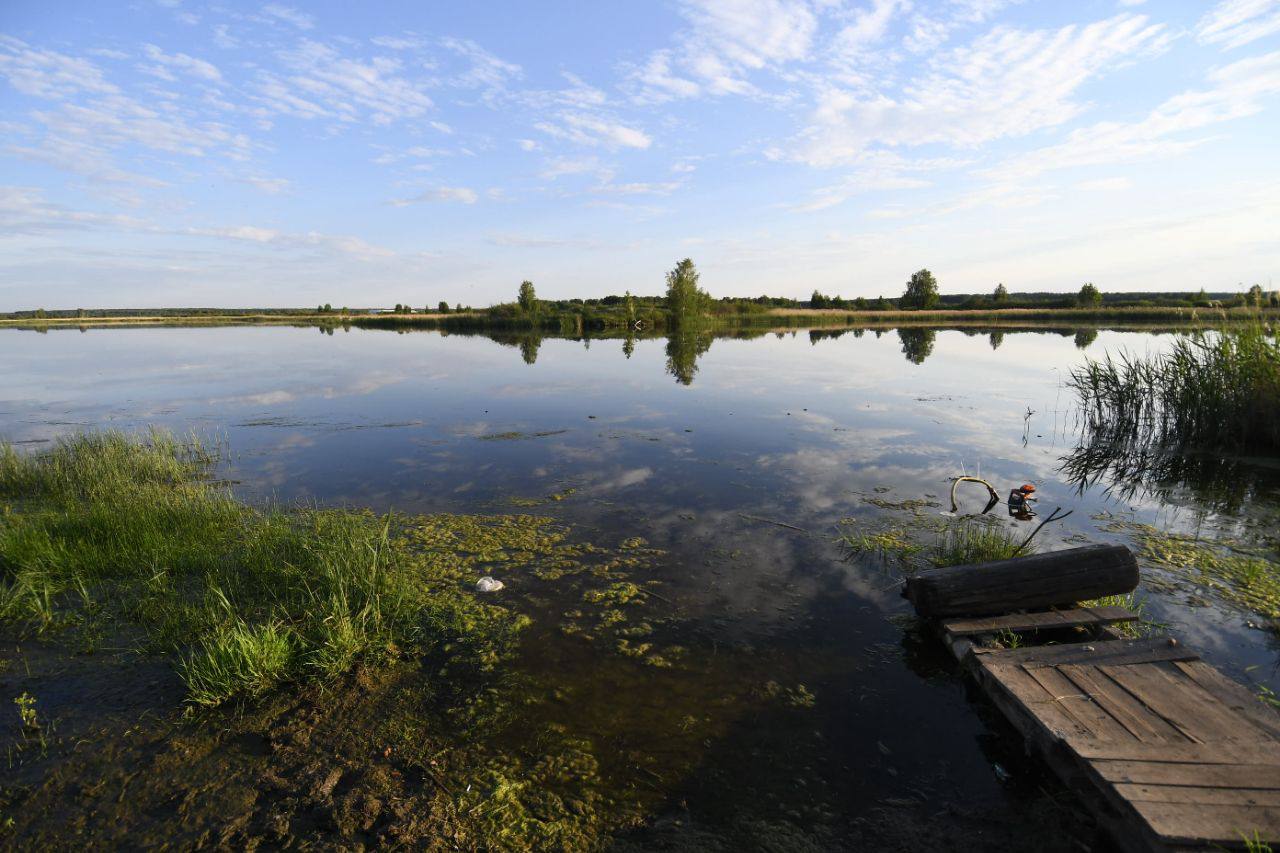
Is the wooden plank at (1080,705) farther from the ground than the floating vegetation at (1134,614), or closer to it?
farther from the ground

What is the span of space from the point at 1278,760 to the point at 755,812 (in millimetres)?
2964

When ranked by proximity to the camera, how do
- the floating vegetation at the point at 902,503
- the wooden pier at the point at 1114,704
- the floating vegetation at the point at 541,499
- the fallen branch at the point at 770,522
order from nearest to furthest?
1. the wooden pier at the point at 1114,704
2. the fallen branch at the point at 770,522
3. the floating vegetation at the point at 902,503
4. the floating vegetation at the point at 541,499

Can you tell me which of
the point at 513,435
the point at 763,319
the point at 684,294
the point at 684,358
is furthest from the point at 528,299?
the point at 513,435

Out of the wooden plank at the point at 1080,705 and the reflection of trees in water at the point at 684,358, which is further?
the reflection of trees in water at the point at 684,358

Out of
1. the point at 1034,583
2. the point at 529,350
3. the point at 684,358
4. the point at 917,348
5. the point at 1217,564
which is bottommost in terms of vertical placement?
the point at 1217,564

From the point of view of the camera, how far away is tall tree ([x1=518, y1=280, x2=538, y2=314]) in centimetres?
6819

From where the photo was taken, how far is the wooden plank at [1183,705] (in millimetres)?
3463

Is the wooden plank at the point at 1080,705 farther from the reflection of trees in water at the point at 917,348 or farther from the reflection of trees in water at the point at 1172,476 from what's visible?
the reflection of trees in water at the point at 917,348

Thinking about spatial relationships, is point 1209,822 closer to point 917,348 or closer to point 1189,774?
point 1189,774

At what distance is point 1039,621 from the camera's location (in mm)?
4969

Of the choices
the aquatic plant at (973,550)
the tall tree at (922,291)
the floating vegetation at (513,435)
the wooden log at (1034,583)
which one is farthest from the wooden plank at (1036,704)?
the tall tree at (922,291)

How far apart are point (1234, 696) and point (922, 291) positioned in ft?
340

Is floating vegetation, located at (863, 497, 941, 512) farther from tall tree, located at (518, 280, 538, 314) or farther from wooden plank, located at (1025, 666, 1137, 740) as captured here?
tall tree, located at (518, 280, 538, 314)

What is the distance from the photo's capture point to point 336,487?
9.71m
